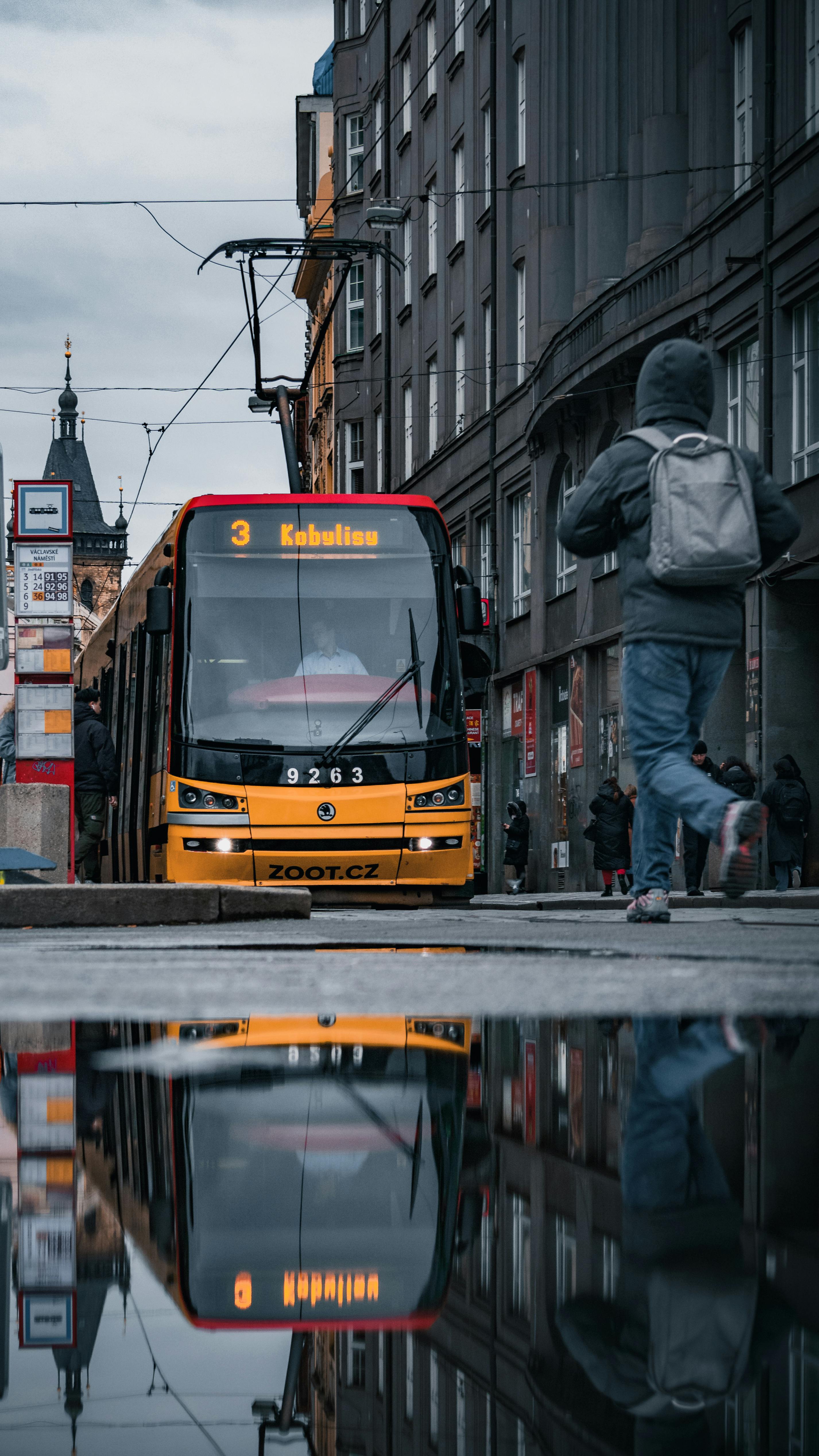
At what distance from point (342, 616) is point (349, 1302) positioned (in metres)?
12.7

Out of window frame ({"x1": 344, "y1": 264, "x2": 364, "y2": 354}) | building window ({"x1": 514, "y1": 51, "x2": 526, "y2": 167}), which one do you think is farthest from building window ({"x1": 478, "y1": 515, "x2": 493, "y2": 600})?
window frame ({"x1": 344, "y1": 264, "x2": 364, "y2": 354})

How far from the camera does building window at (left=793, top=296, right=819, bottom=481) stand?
822 inches

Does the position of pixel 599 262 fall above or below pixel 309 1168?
above

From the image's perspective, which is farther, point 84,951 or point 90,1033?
point 84,951

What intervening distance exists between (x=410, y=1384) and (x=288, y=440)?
26443 mm

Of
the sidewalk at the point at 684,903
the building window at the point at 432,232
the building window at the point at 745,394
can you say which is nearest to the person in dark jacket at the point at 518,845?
the building window at the point at 745,394

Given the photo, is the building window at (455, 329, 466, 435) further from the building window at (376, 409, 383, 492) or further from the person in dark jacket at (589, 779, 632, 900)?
the person in dark jacket at (589, 779, 632, 900)

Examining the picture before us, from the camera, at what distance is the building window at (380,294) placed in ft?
141

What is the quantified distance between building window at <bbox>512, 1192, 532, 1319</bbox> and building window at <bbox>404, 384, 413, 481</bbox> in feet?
129

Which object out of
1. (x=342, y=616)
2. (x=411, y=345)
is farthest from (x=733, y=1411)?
(x=411, y=345)

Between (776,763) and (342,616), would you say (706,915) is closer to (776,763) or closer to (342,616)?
(342,616)

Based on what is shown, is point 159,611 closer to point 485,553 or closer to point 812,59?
point 812,59

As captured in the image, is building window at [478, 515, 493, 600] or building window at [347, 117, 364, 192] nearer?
building window at [478, 515, 493, 600]

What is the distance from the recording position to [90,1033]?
3320 millimetres
